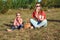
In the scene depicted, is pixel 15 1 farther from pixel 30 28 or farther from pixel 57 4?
pixel 30 28

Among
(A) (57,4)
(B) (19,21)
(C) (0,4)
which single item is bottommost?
(A) (57,4)

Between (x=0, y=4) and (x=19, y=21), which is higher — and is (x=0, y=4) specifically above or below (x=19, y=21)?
below

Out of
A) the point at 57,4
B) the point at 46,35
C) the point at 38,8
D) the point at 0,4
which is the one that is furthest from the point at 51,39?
the point at 57,4

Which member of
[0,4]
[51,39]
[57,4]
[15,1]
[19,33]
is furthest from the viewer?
[57,4]

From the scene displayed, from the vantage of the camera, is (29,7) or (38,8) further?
(29,7)

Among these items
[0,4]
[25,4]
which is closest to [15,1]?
[25,4]

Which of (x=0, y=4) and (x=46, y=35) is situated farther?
(x=0, y=4)

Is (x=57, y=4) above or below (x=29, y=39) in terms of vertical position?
below

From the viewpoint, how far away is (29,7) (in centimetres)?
2098

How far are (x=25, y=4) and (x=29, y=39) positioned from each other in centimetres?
1315

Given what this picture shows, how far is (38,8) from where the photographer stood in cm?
967

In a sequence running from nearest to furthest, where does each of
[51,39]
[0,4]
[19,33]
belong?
[51,39], [19,33], [0,4]

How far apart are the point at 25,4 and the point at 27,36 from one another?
12.8m

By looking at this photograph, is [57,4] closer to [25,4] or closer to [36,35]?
[25,4]
